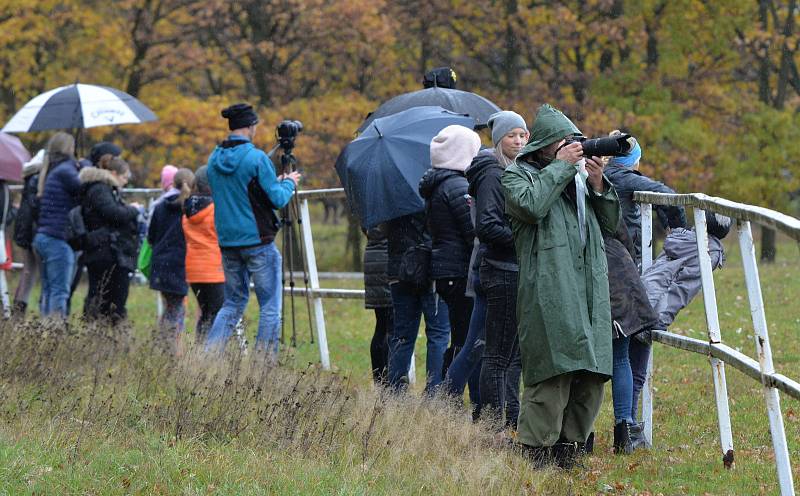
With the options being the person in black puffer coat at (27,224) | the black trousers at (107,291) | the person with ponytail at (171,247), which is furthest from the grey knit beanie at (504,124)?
the person in black puffer coat at (27,224)

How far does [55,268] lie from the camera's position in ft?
36.8

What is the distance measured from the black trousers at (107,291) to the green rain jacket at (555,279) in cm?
544

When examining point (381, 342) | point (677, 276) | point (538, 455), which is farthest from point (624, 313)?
point (381, 342)

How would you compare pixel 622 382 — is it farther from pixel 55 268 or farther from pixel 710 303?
pixel 55 268

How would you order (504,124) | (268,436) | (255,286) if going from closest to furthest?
(268,436) < (504,124) < (255,286)

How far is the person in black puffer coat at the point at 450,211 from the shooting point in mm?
7250

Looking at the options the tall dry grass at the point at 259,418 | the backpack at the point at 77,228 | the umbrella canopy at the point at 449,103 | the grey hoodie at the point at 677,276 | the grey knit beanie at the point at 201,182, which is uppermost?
the umbrella canopy at the point at 449,103

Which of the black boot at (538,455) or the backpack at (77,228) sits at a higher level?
the backpack at (77,228)

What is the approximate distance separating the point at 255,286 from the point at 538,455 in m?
3.55

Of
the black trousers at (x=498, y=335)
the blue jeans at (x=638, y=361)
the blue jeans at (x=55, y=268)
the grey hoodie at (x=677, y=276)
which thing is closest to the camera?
the black trousers at (x=498, y=335)

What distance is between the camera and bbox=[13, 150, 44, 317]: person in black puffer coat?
11859mm

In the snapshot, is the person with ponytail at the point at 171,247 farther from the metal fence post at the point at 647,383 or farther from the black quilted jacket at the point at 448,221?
the metal fence post at the point at 647,383

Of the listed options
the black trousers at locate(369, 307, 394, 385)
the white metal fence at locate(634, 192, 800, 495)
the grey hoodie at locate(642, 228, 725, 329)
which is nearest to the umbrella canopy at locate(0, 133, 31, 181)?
the black trousers at locate(369, 307, 394, 385)

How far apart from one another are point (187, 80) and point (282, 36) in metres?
2.74
